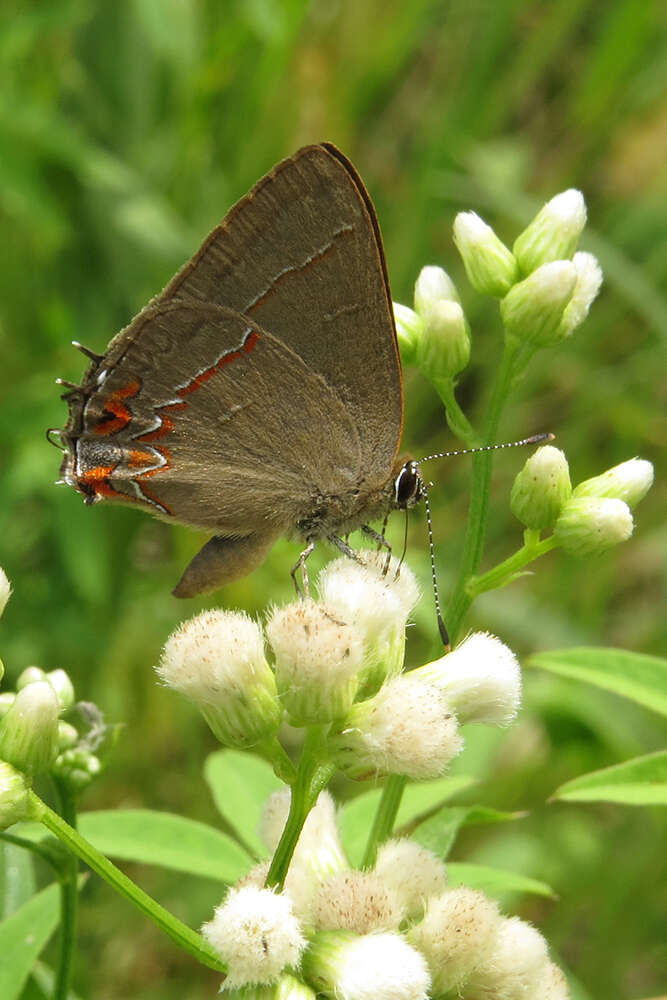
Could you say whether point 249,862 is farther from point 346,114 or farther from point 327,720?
point 346,114

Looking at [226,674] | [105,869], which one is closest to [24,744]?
[105,869]

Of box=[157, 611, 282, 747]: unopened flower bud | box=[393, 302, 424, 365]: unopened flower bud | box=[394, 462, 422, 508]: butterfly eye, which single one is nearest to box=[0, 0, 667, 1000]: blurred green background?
box=[394, 462, 422, 508]: butterfly eye

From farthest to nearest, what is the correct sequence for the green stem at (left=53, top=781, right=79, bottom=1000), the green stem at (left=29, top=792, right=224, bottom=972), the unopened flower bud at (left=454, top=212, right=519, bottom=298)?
the unopened flower bud at (left=454, top=212, right=519, bottom=298), the green stem at (left=53, top=781, right=79, bottom=1000), the green stem at (left=29, top=792, right=224, bottom=972)

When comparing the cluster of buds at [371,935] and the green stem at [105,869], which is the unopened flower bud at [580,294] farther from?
the green stem at [105,869]

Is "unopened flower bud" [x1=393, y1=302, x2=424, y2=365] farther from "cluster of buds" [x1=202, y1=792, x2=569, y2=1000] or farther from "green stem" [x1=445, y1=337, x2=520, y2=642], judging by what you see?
"cluster of buds" [x1=202, y1=792, x2=569, y2=1000]

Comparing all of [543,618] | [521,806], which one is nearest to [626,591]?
[543,618]
